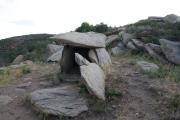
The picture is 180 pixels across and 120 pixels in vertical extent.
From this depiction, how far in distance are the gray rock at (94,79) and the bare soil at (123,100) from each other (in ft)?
0.71

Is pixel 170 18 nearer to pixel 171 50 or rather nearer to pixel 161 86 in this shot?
pixel 171 50

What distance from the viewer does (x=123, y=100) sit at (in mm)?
8398

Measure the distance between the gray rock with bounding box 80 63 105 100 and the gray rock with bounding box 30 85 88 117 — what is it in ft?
1.12

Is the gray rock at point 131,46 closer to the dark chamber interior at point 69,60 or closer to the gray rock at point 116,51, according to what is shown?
the gray rock at point 116,51

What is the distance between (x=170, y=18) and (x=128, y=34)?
3.90 meters

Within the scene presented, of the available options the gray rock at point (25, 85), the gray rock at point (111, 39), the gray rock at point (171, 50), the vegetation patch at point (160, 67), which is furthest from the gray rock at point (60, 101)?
the gray rock at point (111, 39)

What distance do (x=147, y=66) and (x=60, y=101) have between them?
10.7 ft

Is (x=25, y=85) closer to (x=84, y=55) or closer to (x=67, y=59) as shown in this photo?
(x=67, y=59)

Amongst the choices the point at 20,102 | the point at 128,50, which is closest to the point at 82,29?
the point at 128,50

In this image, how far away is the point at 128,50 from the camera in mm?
13289

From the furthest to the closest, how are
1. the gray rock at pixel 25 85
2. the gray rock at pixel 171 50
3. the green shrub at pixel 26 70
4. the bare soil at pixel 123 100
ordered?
the gray rock at pixel 171 50 < the green shrub at pixel 26 70 < the gray rock at pixel 25 85 < the bare soil at pixel 123 100

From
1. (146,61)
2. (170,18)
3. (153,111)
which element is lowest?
(153,111)

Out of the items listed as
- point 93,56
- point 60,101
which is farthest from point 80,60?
point 60,101

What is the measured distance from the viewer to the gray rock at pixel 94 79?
8.22 metres
